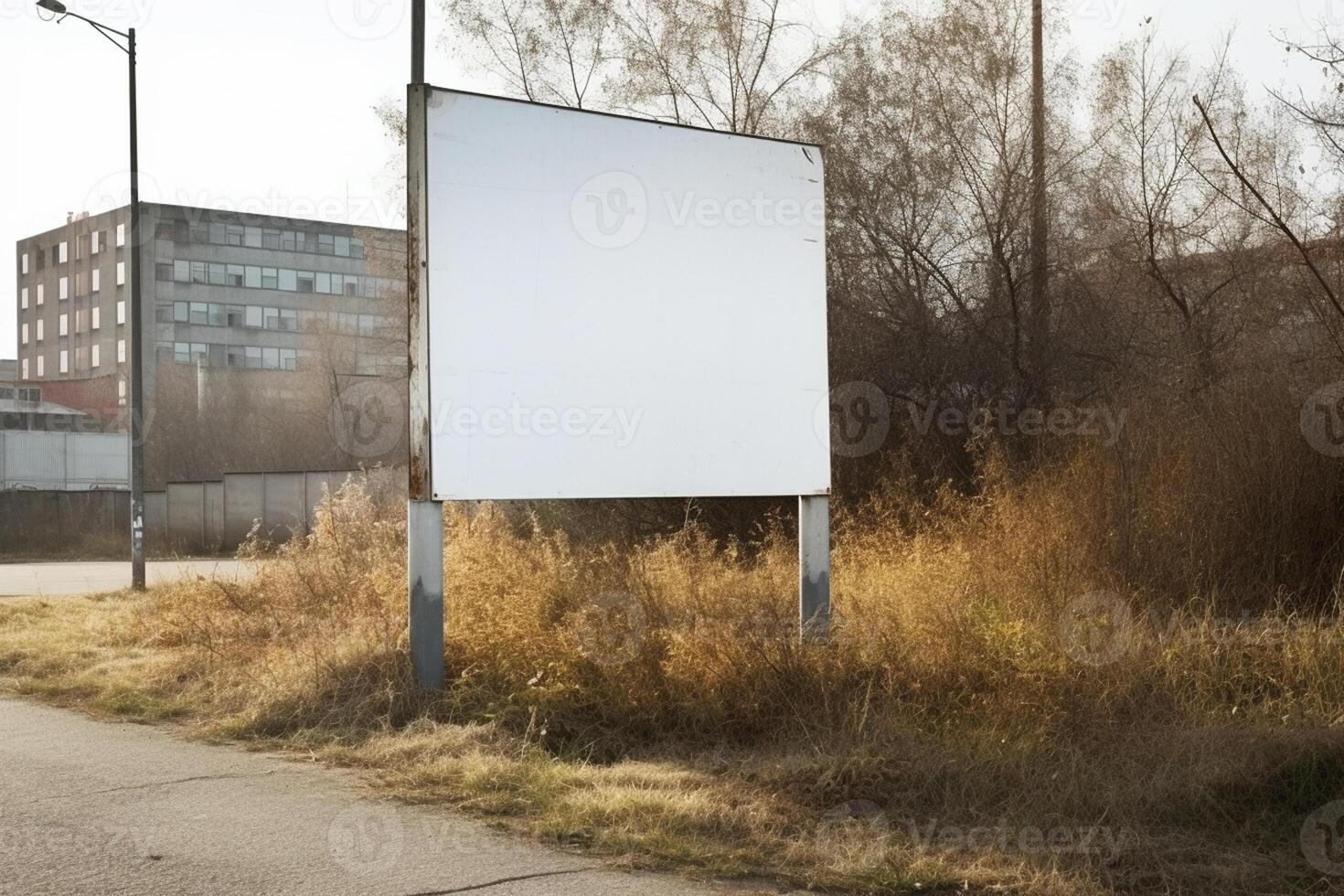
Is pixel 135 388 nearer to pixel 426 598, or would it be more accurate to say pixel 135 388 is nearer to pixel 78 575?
pixel 78 575

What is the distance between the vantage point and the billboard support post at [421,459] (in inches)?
344

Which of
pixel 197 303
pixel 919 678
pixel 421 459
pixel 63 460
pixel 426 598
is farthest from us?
pixel 197 303

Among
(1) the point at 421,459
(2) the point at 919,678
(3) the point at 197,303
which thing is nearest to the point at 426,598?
(1) the point at 421,459

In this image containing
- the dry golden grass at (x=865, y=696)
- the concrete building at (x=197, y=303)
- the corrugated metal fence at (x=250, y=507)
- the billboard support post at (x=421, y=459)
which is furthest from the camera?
the concrete building at (x=197, y=303)

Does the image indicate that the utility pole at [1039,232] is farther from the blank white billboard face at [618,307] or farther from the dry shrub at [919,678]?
the blank white billboard face at [618,307]

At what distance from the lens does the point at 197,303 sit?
93438mm

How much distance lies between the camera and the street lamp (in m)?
20.0

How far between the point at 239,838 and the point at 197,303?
93478mm

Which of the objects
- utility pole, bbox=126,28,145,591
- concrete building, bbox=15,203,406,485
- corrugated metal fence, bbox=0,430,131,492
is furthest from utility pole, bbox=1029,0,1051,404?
concrete building, bbox=15,203,406,485

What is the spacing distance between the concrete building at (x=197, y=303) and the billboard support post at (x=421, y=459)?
235ft

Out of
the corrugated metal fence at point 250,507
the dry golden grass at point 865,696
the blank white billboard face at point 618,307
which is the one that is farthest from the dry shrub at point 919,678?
the corrugated metal fence at point 250,507

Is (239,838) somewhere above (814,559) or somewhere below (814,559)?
below

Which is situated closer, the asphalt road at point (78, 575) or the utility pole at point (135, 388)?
the utility pole at point (135, 388)

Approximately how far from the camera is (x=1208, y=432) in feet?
33.8
